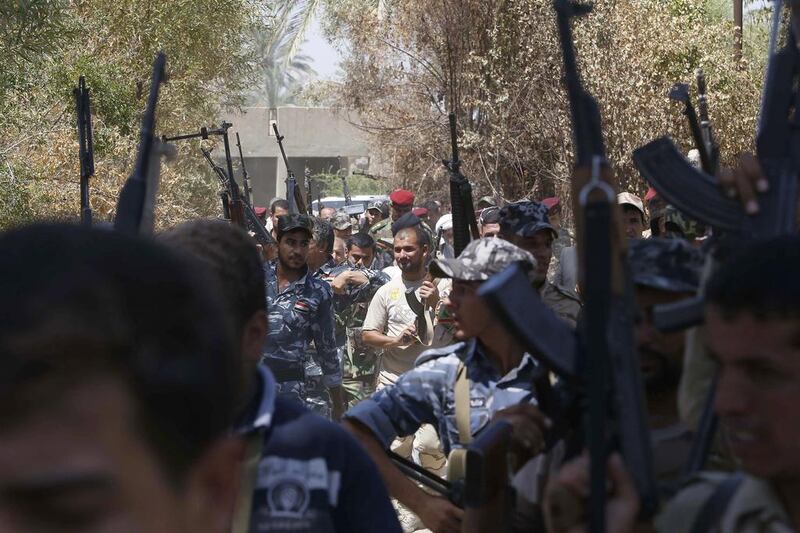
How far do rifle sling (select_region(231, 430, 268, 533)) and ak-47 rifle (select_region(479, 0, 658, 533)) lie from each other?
709mm

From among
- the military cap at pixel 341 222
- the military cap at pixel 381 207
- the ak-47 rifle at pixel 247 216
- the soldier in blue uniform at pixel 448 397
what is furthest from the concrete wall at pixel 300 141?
Answer: the soldier in blue uniform at pixel 448 397

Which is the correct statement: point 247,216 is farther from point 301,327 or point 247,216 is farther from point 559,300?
point 559,300

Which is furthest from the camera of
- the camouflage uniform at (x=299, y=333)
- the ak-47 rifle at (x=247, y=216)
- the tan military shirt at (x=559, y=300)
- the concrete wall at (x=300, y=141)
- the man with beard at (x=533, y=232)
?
the concrete wall at (x=300, y=141)

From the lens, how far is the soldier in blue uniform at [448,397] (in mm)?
4332

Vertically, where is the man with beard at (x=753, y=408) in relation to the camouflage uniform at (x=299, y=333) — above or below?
above

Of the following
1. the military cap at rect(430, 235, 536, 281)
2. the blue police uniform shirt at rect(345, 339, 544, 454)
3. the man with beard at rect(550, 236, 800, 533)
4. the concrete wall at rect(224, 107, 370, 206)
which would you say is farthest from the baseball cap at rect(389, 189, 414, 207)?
the concrete wall at rect(224, 107, 370, 206)

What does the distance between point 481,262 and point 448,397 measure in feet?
1.77

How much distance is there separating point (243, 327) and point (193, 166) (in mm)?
28221

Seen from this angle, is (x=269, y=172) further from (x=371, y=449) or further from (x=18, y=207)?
(x=371, y=449)

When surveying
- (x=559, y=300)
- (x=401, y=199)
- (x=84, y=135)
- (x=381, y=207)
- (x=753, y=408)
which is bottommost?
(x=381, y=207)

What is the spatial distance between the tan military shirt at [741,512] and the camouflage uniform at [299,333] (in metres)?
5.70

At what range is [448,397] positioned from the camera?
14.6ft

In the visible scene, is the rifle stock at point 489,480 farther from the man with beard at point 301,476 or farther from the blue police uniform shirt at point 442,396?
the blue police uniform shirt at point 442,396

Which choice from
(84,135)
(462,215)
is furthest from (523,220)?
(84,135)
